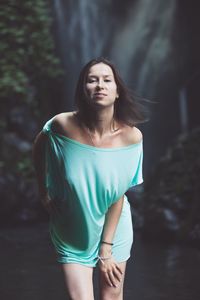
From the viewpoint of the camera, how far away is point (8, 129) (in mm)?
11523

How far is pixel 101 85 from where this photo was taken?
111 inches

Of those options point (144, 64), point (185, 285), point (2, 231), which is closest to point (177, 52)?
point (144, 64)

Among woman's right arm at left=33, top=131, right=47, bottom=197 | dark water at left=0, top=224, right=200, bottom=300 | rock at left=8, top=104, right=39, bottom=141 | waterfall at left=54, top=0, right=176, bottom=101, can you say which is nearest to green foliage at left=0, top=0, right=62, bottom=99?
rock at left=8, top=104, right=39, bottom=141

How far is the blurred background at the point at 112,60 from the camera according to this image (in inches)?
396

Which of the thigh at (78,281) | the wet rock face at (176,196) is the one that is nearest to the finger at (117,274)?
the thigh at (78,281)

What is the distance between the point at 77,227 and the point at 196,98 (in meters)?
9.41

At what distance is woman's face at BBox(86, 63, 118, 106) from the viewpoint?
2.82m

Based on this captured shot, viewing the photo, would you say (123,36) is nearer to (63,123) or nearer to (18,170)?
(18,170)

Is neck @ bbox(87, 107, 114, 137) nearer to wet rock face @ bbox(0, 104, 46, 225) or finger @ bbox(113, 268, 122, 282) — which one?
finger @ bbox(113, 268, 122, 282)

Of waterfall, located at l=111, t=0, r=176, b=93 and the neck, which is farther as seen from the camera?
waterfall, located at l=111, t=0, r=176, b=93

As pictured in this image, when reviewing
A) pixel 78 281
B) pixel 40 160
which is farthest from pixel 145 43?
pixel 78 281

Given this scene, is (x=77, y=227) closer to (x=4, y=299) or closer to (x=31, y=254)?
(x=4, y=299)

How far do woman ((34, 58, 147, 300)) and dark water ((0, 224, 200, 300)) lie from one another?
7.98 ft

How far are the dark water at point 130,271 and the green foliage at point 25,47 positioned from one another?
3.66m
